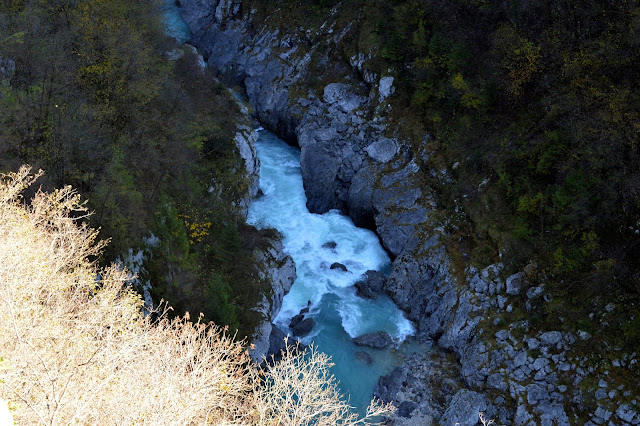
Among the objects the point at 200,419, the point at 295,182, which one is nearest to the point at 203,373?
the point at 200,419

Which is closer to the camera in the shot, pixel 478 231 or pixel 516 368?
pixel 516 368

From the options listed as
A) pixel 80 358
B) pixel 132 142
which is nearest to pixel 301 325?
pixel 132 142

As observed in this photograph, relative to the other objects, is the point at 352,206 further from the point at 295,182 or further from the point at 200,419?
the point at 200,419

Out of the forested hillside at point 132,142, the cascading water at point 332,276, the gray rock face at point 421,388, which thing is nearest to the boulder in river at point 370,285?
the cascading water at point 332,276

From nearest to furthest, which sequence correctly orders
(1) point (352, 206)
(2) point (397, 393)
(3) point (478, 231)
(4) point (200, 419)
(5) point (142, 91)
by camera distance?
(4) point (200, 419)
(2) point (397, 393)
(5) point (142, 91)
(3) point (478, 231)
(1) point (352, 206)

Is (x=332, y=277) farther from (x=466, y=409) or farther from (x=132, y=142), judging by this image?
(x=132, y=142)

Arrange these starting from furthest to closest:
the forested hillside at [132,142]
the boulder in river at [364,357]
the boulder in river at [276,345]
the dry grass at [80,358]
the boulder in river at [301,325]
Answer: the boulder in river at [301,325], the boulder in river at [364,357], the boulder in river at [276,345], the forested hillside at [132,142], the dry grass at [80,358]

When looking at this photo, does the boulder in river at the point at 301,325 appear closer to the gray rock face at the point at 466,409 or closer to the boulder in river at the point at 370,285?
the boulder in river at the point at 370,285
